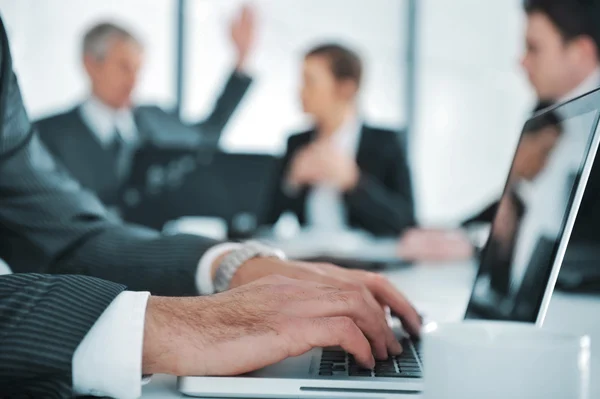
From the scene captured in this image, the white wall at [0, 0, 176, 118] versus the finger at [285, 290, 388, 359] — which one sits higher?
the white wall at [0, 0, 176, 118]

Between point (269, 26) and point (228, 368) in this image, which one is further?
point (269, 26)

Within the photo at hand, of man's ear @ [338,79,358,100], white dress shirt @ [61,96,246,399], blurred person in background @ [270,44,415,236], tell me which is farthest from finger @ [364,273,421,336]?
man's ear @ [338,79,358,100]

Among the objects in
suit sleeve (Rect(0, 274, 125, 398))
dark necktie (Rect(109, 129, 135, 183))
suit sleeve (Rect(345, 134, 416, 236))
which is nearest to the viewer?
suit sleeve (Rect(0, 274, 125, 398))

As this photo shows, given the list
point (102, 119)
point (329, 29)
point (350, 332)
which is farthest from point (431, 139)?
point (350, 332)

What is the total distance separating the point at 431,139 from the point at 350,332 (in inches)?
238

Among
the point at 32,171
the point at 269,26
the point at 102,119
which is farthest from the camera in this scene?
the point at 269,26

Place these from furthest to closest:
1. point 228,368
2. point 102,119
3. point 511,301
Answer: point 102,119 → point 511,301 → point 228,368

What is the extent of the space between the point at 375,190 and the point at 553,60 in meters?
1.38

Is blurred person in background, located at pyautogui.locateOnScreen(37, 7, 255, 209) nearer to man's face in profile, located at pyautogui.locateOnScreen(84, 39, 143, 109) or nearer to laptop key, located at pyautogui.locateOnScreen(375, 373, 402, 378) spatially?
man's face in profile, located at pyautogui.locateOnScreen(84, 39, 143, 109)

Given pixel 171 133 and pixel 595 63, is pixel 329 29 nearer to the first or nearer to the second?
pixel 171 133

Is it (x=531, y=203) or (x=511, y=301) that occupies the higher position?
(x=531, y=203)

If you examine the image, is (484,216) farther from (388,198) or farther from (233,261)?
(233,261)

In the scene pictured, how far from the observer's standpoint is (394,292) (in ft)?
3.12

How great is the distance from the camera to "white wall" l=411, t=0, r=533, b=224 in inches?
254
